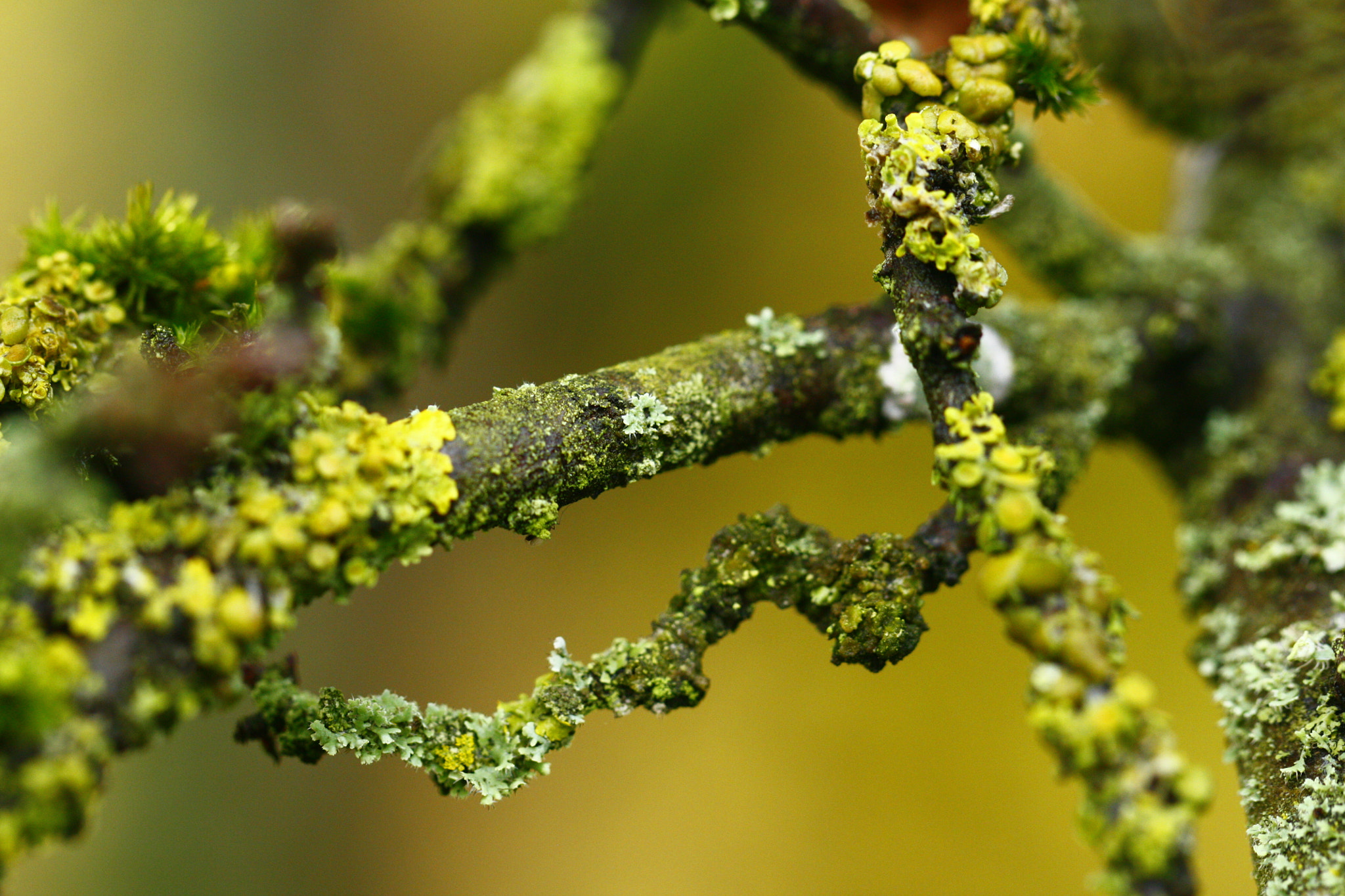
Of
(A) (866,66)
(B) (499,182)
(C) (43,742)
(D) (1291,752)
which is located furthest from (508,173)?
(D) (1291,752)

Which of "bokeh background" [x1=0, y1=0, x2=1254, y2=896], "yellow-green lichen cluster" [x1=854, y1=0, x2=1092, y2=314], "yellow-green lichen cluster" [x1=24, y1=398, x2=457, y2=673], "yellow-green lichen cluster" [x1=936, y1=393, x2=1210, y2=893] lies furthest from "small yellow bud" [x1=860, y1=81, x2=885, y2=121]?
"bokeh background" [x1=0, y1=0, x2=1254, y2=896]

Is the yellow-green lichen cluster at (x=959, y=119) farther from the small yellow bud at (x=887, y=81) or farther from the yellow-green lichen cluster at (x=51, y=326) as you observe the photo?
the yellow-green lichen cluster at (x=51, y=326)

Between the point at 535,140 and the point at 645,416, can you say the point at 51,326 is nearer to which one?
the point at 645,416

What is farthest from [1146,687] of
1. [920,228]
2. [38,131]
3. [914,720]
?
[38,131]

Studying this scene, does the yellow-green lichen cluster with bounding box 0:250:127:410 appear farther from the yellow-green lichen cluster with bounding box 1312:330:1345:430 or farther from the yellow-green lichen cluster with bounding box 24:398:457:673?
the yellow-green lichen cluster with bounding box 1312:330:1345:430

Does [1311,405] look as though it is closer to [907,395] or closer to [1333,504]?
[1333,504]
